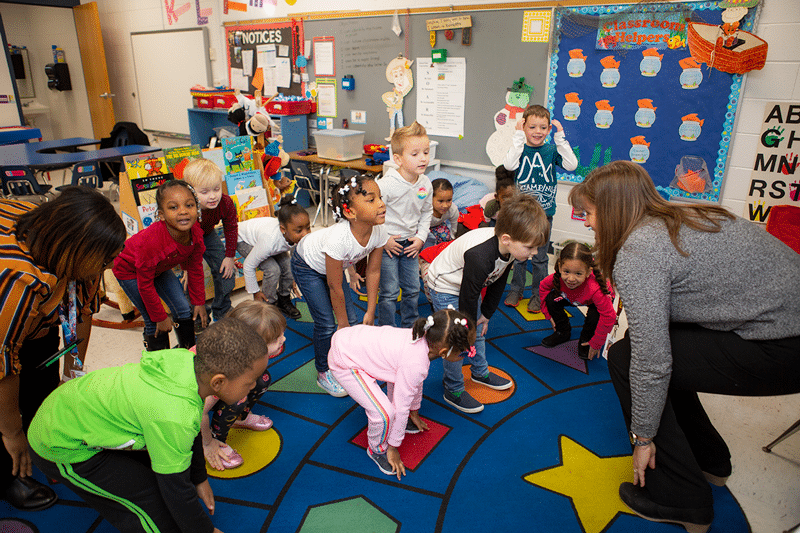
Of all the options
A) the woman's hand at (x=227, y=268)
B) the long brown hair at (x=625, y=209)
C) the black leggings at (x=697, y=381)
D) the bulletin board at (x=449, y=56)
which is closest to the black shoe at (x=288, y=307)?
the woman's hand at (x=227, y=268)

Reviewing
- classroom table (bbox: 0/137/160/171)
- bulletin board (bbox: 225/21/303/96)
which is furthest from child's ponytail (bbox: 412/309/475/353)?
bulletin board (bbox: 225/21/303/96)

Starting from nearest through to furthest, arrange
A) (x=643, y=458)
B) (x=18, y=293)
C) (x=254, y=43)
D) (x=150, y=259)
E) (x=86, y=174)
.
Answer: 1. (x=18, y=293)
2. (x=643, y=458)
3. (x=150, y=259)
4. (x=86, y=174)
5. (x=254, y=43)

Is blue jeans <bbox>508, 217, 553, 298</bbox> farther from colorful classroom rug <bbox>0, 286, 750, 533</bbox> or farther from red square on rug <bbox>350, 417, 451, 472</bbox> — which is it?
red square on rug <bbox>350, 417, 451, 472</bbox>

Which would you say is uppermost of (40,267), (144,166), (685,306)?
(144,166)

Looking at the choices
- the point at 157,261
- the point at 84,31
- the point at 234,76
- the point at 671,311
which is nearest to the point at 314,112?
the point at 234,76

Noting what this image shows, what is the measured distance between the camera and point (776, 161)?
10.5ft

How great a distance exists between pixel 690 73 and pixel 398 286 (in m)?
2.66

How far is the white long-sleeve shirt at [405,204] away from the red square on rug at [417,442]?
103 centimetres

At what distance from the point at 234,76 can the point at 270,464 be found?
18.5 feet

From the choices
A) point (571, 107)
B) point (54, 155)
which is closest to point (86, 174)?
point (54, 155)

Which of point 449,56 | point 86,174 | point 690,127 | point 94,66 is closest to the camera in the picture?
point 690,127

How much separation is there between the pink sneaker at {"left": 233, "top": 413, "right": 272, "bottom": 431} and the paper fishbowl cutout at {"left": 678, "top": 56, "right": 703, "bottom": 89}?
356 centimetres

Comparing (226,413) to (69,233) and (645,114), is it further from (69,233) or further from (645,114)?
(645,114)

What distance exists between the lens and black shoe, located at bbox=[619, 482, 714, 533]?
62.4 inches
